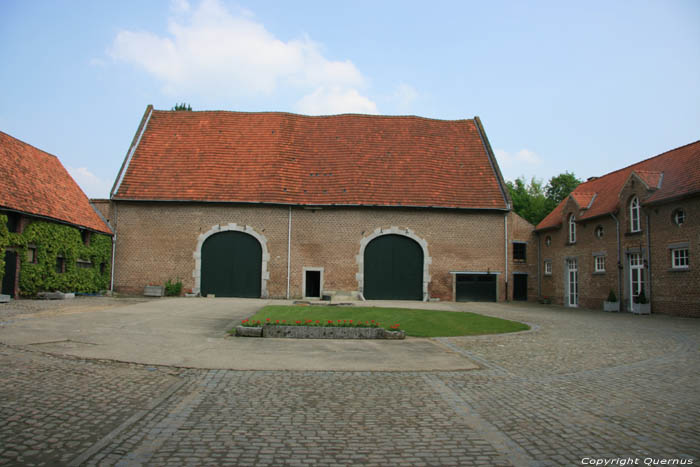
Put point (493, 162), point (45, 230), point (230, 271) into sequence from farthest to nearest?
point (493, 162) < point (230, 271) < point (45, 230)

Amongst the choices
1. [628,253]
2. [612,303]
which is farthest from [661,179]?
[612,303]

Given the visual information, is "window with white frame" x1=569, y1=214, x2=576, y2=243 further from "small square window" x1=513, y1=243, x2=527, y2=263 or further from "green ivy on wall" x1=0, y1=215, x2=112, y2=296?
"green ivy on wall" x1=0, y1=215, x2=112, y2=296

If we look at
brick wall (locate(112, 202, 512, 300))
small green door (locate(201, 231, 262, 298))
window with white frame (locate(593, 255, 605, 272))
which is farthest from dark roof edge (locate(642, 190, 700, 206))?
small green door (locate(201, 231, 262, 298))

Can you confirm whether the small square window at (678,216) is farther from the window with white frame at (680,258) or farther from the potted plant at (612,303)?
the potted plant at (612,303)

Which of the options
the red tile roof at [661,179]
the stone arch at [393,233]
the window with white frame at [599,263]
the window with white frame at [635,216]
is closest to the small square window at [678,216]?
the red tile roof at [661,179]

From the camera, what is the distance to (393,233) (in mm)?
24891

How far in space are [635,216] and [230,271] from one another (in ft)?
65.6

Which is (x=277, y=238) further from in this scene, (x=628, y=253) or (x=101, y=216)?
(x=628, y=253)

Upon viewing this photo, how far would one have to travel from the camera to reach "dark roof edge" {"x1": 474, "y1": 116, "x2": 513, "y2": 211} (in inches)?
1006

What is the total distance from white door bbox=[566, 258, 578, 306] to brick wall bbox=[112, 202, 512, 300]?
25.4 ft

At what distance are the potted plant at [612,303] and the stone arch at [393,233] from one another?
28.5 ft

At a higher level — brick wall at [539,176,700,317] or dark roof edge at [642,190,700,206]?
dark roof edge at [642,190,700,206]

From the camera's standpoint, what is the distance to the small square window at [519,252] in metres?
34.8

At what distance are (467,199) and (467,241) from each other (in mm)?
2253
